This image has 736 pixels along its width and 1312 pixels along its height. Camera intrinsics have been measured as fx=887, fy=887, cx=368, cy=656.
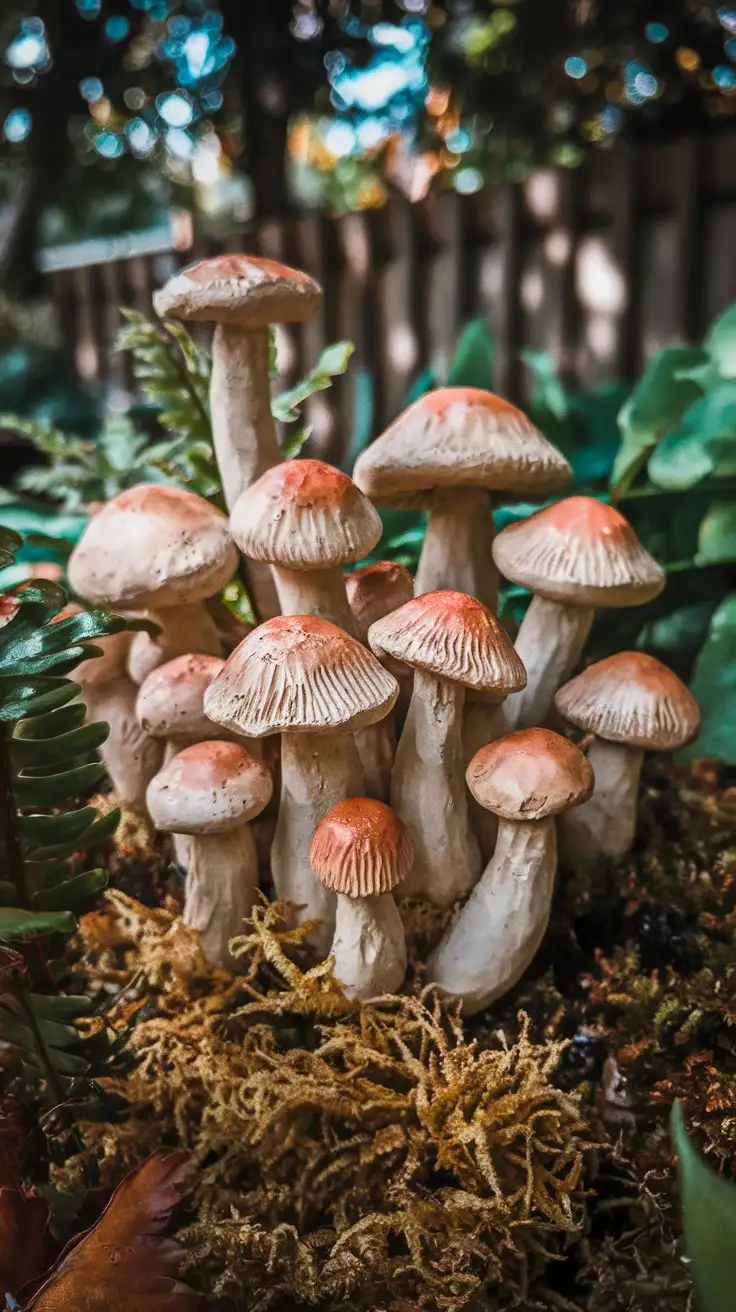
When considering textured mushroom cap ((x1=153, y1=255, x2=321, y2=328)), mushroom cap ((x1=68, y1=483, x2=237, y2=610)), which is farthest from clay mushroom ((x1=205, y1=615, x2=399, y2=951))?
textured mushroom cap ((x1=153, y1=255, x2=321, y2=328))

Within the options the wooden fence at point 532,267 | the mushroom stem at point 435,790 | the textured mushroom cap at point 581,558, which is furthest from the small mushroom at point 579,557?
the wooden fence at point 532,267

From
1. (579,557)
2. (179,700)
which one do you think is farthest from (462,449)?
(179,700)

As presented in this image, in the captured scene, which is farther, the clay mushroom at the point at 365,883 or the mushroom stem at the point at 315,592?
the mushroom stem at the point at 315,592

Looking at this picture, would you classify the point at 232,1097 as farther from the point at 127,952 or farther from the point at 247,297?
the point at 247,297

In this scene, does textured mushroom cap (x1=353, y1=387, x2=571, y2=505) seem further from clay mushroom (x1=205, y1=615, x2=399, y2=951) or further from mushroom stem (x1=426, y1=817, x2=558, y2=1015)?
mushroom stem (x1=426, y1=817, x2=558, y2=1015)

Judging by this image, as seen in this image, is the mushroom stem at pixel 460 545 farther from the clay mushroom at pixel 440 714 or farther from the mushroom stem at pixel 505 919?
the mushroom stem at pixel 505 919

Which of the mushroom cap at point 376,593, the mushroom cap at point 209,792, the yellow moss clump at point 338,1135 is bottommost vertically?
the yellow moss clump at point 338,1135

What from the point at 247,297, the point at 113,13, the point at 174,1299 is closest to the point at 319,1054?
the point at 174,1299
